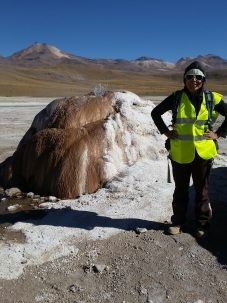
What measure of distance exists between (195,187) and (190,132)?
0.55 m

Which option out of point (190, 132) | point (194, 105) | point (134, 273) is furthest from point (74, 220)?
point (194, 105)

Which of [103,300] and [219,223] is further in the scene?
[219,223]

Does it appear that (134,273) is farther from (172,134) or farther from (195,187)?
(172,134)

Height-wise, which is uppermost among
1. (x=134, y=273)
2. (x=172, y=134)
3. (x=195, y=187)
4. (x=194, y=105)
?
(x=194, y=105)

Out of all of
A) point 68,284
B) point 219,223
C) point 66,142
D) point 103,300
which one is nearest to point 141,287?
point 103,300

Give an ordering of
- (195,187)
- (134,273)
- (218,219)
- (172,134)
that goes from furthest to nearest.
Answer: (218,219)
(195,187)
(172,134)
(134,273)

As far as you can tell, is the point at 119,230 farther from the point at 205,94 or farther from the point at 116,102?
the point at 116,102

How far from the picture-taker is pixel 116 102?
6.73 metres

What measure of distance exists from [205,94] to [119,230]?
58.8 inches

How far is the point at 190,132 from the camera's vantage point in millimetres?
4379

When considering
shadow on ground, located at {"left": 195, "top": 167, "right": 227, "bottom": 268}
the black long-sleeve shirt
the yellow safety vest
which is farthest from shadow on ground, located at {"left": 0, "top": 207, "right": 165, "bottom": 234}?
the black long-sleeve shirt

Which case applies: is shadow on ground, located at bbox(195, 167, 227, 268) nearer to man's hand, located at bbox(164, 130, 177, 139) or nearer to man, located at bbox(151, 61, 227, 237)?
man, located at bbox(151, 61, 227, 237)

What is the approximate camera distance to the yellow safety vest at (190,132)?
434 centimetres

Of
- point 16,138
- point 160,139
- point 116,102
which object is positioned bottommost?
point 16,138
